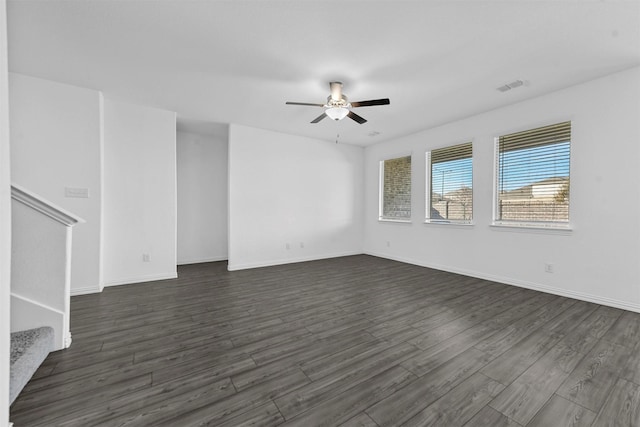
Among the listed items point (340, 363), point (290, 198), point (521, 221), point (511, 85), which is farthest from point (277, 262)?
point (511, 85)

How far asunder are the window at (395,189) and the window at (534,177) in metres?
1.89

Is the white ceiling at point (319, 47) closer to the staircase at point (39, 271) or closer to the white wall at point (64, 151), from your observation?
the white wall at point (64, 151)

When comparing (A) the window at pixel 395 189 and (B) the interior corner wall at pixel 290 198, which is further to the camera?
(A) the window at pixel 395 189

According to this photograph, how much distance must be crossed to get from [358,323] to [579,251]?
3.26 m

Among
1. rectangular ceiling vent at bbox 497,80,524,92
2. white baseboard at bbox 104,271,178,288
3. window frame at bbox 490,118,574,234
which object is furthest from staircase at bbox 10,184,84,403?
window frame at bbox 490,118,574,234

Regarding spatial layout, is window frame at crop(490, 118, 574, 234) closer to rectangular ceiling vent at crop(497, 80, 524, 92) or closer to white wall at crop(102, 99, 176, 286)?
rectangular ceiling vent at crop(497, 80, 524, 92)

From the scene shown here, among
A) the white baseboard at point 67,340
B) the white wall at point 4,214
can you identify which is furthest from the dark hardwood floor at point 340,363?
the white wall at point 4,214

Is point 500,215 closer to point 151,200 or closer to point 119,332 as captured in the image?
point 119,332

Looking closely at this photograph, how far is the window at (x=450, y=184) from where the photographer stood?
15.9 ft

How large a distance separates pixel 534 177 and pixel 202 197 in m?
6.38

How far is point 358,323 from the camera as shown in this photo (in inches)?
107

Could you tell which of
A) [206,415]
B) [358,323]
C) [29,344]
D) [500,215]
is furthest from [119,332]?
[500,215]

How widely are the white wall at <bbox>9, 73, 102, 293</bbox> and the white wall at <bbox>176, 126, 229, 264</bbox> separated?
1.99m

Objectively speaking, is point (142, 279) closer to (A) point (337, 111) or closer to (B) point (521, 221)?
(A) point (337, 111)
